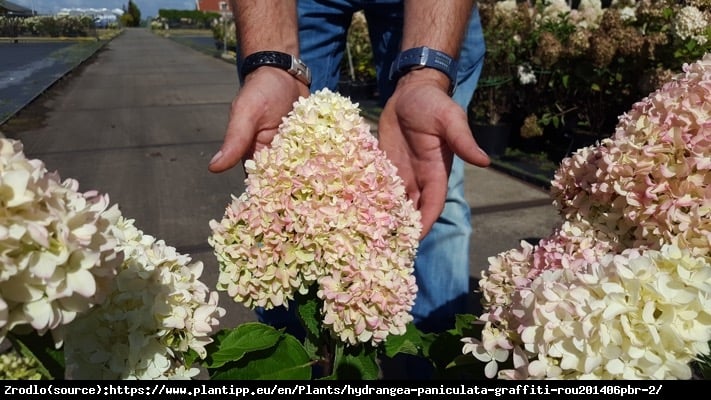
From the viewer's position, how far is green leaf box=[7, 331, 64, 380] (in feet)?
2.27

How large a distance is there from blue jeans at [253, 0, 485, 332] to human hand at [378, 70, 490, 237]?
538 mm

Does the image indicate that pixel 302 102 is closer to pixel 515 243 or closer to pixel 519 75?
pixel 515 243

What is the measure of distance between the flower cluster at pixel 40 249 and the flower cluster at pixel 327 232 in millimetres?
455

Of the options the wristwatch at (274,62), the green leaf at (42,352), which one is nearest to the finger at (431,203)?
the wristwatch at (274,62)

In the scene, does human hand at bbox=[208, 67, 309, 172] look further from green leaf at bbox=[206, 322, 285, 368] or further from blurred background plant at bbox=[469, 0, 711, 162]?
blurred background plant at bbox=[469, 0, 711, 162]

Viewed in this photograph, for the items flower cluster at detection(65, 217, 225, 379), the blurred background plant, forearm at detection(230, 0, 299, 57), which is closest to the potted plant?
the blurred background plant

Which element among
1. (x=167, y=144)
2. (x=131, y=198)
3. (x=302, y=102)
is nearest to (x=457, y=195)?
(x=302, y=102)

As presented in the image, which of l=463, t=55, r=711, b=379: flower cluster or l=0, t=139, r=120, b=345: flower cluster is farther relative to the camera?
l=463, t=55, r=711, b=379: flower cluster

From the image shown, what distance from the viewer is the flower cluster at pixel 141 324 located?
782mm

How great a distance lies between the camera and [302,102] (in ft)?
3.88

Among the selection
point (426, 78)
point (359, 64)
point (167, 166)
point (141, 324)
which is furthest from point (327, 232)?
point (359, 64)

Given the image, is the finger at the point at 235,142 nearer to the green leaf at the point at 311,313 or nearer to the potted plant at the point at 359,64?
the green leaf at the point at 311,313

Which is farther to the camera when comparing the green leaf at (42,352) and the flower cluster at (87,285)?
the green leaf at (42,352)

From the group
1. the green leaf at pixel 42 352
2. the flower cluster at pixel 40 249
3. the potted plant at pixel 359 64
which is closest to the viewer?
the flower cluster at pixel 40 249
